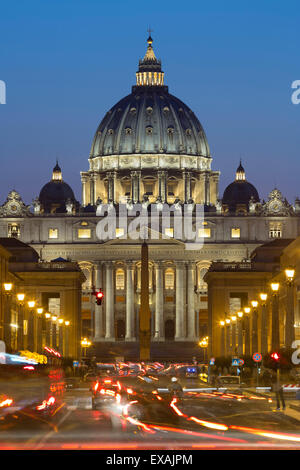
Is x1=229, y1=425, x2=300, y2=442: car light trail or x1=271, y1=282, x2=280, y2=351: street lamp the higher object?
x1=271, y1=282, x2=280, y2=351: street lamp

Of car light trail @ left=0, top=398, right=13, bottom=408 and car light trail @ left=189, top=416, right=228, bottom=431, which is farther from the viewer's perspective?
car light trail @ left=0, top=398, right=13, bottom=408

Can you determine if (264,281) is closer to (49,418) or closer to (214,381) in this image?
(214,381)

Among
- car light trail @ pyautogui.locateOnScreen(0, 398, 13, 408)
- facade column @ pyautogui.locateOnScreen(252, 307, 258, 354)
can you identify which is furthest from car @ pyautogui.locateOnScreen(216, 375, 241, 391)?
car light trail @ pyautogui.locateOnScreen(0, 398, 13, 408)

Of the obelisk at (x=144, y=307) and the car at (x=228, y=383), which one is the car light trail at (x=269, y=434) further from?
the obelisk at (x=144, y=307)

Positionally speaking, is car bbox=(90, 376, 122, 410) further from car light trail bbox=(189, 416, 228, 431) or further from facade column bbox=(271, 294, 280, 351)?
car light trail bbox=(189, 416, 228, 431)

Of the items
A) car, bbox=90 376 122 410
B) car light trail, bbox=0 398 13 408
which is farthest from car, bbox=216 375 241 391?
car light trail, bbox=0 398 13 408

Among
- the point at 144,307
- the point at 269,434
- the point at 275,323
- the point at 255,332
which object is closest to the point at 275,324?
the point at 275,323

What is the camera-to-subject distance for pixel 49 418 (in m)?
42.5

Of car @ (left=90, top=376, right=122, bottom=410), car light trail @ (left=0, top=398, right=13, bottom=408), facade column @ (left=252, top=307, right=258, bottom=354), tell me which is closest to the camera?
car light trail @ (left=0, top=398, right=13, bottom=408)

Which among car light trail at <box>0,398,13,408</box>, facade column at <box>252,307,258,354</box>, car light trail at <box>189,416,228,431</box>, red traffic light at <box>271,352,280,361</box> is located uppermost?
facade column at <box>252,307,258,354</box>

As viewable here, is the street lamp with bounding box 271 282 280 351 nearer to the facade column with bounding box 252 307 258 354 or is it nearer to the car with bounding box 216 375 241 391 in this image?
the car with bounding box 216 375 241 391

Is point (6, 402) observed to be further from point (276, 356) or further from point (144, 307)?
point (144, 307)

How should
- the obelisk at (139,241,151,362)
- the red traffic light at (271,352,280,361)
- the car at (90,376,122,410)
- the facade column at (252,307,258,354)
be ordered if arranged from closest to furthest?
the car at (90,376,122,410) → the red traffic light at (271,352,280,361) → the facade column at (252,307,258,354) → the obelisk at (139,241,151,362)

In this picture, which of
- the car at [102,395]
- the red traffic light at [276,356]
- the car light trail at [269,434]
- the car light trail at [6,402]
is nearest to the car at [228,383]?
the car at [102,395]
